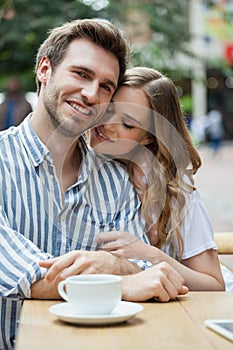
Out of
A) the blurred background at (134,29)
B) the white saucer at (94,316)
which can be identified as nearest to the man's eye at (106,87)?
the white saucer at (94,316)

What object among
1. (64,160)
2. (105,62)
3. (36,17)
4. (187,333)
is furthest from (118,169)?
(36,17)

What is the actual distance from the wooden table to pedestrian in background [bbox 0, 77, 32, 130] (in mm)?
7547

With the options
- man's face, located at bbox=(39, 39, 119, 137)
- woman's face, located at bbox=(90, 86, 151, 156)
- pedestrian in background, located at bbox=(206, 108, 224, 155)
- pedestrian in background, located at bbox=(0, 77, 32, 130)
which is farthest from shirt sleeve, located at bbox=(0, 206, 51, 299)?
pedestrian in background, located at bbox=(206, 108, 224, 155)

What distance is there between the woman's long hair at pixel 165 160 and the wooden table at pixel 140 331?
0.75 metres

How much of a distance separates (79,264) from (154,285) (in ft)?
0.80

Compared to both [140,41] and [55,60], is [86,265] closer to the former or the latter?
[55,60]

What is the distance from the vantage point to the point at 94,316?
2.09 m

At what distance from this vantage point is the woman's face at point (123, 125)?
3215 mm

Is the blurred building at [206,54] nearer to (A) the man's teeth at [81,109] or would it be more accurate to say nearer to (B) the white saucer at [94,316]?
(A) the man's teeth at [81,109]

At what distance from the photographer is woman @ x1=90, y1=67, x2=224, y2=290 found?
123 inches

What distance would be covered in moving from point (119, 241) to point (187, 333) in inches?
34.2

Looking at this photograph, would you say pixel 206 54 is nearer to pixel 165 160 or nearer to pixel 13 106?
pixel 13 106

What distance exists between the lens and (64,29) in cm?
323

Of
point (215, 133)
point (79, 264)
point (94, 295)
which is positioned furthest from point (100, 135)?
point (215, 133)
